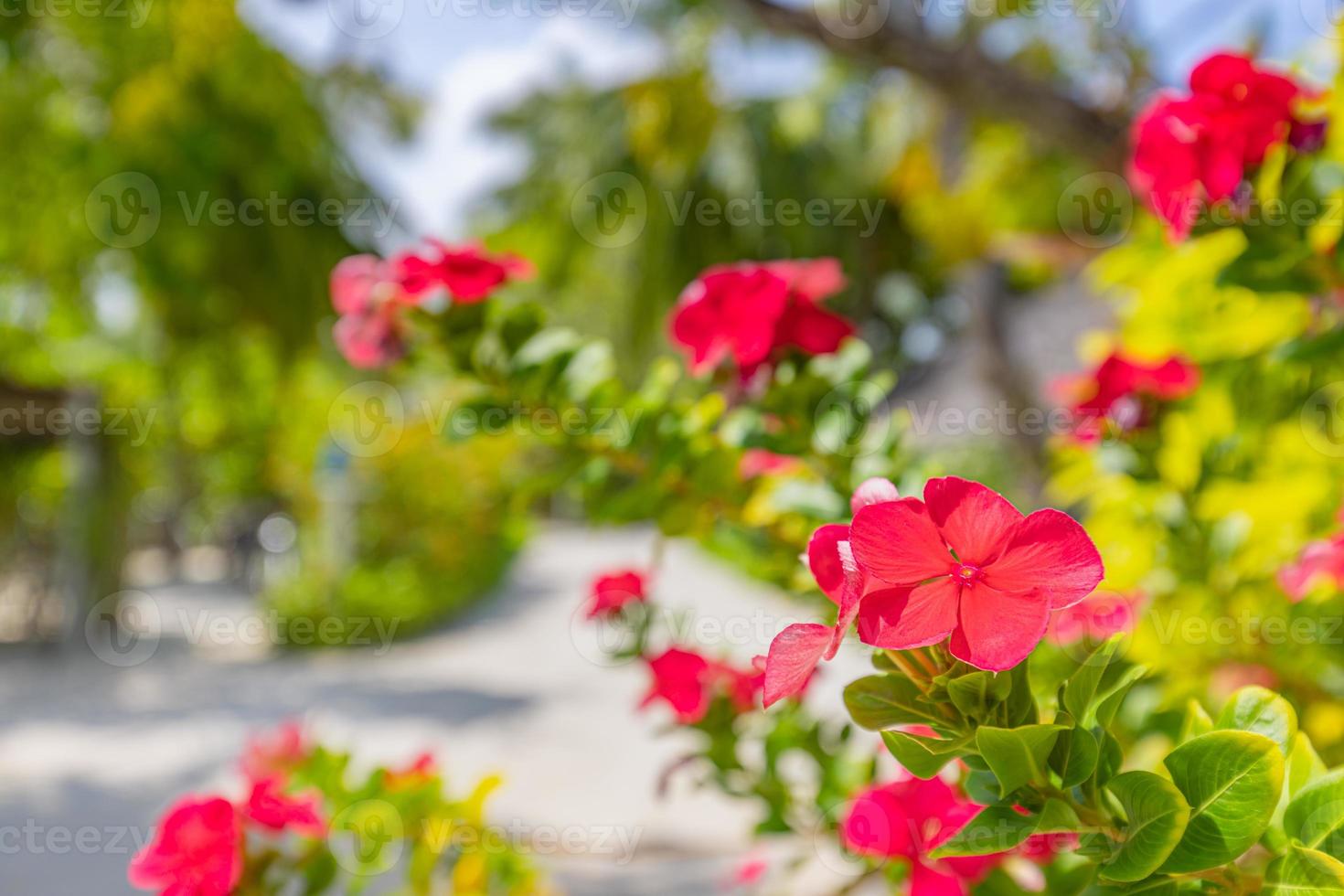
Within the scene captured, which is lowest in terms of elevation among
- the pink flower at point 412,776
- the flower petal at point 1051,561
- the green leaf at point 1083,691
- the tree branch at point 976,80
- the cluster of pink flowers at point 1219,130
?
the pink flower at point 412,776

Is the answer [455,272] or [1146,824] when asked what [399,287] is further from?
[1146,824]

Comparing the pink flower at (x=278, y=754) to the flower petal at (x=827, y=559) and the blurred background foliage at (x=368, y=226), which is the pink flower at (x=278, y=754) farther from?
the flower petal at (x=827, y=559)

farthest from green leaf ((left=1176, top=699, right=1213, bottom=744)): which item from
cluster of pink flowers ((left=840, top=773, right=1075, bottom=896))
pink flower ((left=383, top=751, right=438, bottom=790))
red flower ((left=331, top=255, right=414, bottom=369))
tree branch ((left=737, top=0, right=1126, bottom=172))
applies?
tree branch ((left=737, top=0, right=1126, bottom=172))

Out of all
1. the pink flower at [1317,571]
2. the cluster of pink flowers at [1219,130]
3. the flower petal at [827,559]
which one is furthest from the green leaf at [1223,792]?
the cluster of pink flowers at [1219,130]

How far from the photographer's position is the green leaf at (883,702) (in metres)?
0.52

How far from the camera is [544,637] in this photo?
6.79 metres

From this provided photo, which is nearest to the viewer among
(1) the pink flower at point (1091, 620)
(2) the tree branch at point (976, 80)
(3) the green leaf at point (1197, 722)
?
(3) the green leaf at point (1197, 722)

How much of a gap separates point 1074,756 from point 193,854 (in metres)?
0.83

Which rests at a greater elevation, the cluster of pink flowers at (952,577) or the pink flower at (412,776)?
the cluster of pink flowers at (952,577)

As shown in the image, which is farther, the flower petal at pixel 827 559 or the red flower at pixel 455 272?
the red flower at pixel 455 272

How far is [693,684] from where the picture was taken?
1.09 m

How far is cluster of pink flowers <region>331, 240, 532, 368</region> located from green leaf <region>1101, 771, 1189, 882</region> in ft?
2.52

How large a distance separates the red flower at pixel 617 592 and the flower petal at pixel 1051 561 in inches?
Result: 30.9

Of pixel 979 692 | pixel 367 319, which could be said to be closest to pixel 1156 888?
pixel 979 692
